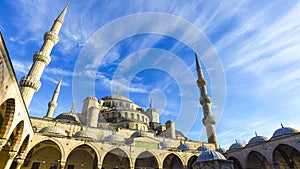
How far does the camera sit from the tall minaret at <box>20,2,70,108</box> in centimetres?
2097

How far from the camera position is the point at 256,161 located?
888 inches

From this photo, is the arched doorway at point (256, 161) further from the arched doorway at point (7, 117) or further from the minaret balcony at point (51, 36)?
the minaret balcony at point (51, 36)

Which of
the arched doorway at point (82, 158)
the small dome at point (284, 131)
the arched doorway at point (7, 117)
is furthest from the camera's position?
the arched doorway at point (82, 158)

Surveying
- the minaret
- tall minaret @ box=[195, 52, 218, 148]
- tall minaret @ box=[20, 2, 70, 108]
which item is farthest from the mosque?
the minaret

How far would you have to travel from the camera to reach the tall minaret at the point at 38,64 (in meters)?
21.0

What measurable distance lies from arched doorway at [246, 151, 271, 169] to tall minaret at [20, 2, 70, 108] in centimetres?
2648

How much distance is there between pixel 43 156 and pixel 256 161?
24673mm

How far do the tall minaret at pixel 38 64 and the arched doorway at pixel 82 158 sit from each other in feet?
25.1

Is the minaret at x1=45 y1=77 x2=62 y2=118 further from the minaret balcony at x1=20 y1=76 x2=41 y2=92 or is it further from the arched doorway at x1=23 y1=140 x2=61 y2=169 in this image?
the arched doorway at x1=23 y1=140 x2=61 y2=169

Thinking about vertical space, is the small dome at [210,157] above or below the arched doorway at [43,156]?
below

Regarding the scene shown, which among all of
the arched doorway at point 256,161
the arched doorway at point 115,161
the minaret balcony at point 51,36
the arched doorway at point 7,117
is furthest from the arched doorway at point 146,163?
the minaret balcony at point 51,36

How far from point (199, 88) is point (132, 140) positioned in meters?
19.4

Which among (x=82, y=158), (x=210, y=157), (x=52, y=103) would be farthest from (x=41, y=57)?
(x=210, y=157)

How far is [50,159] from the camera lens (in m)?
19.0
